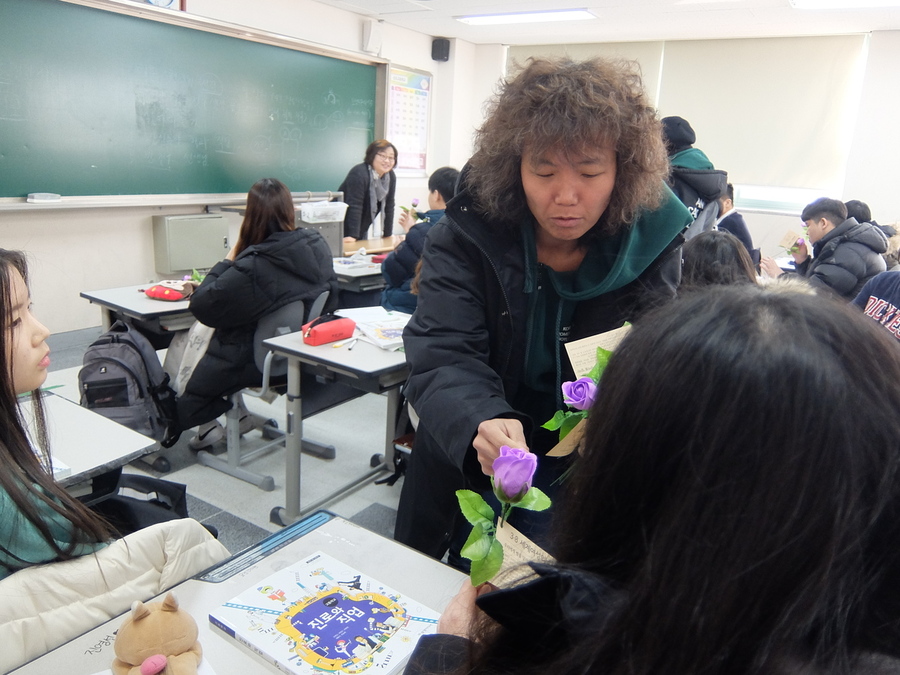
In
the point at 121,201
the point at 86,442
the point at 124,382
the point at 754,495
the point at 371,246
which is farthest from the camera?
the point at 371,246

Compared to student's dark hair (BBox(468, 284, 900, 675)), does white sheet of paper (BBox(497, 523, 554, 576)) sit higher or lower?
lower

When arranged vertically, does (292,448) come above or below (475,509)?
below

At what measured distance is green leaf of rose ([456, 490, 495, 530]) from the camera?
2.38ft

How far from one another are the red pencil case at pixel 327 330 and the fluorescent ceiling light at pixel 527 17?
4.43m

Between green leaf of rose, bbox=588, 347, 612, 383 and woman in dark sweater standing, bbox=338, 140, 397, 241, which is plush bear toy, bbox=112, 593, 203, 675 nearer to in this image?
green leaf of rose, bbox=588, 347, 612, 383

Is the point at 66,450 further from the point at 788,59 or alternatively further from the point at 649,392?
the point at 788,59

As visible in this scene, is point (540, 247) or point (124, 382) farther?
point (124, 382)

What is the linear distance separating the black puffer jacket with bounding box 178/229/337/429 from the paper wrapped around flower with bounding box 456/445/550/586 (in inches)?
81.0

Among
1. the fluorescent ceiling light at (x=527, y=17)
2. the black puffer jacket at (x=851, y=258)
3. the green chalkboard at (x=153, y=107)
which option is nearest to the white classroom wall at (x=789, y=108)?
the fluorescent ceiling light at (x=527, y=17)

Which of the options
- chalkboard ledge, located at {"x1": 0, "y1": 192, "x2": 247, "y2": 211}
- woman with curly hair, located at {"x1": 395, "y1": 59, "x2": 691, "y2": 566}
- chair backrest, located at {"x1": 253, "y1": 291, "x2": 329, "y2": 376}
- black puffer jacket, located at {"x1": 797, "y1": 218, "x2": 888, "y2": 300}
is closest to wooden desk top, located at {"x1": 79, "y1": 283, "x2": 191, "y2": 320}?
chair backrest, located at {"x1": 253, "y1": 291, "x2": 329, "y2": 376}

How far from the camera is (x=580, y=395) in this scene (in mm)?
769

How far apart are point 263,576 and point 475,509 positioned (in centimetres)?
48

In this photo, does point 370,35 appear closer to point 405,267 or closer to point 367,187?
point 367,187

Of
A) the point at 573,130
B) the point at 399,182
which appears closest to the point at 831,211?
the point at 573,130
